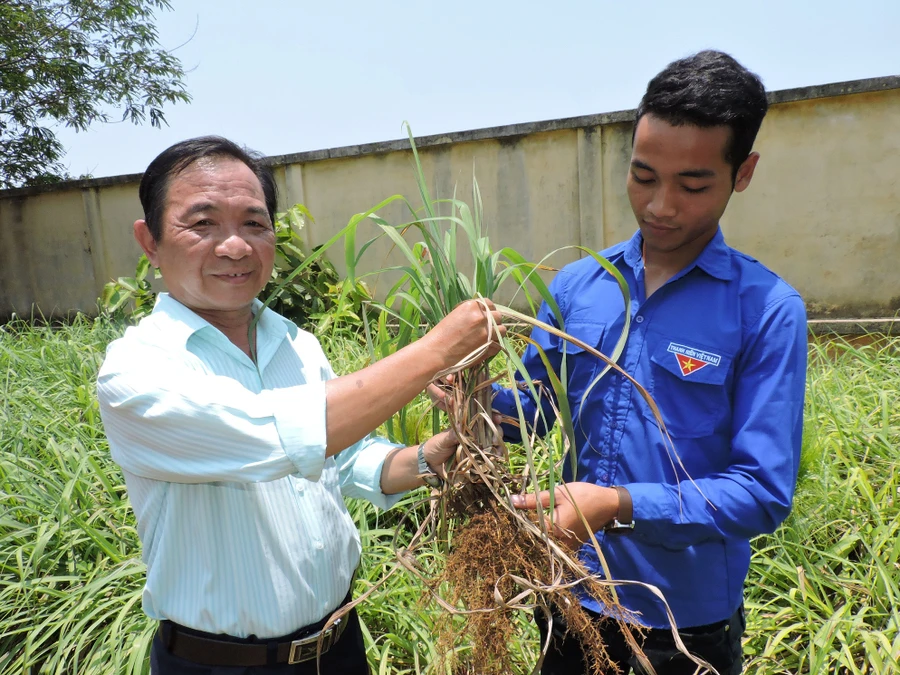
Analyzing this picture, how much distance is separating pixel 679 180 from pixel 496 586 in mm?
809

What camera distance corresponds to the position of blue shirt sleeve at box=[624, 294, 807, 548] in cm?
116

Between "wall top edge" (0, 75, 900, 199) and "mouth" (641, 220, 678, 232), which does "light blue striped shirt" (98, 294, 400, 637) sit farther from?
"wall top edge" (0, 75, 900, 199)

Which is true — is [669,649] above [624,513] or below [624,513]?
below

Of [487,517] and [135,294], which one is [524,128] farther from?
[487,517]

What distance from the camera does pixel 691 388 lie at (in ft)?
4.23

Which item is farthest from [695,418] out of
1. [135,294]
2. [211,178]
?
[135,294]

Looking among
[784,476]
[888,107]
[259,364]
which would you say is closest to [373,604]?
[259,364]

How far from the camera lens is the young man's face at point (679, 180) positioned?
1.21m

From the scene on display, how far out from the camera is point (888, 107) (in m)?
4.10

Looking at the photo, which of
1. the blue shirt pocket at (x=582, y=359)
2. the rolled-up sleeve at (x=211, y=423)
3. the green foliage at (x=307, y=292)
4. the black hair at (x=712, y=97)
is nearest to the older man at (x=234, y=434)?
the rolled-up sleeve at (x=211, y=423)

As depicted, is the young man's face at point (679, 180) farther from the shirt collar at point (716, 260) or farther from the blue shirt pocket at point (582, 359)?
the blue shirt pocket at point (582, 359)

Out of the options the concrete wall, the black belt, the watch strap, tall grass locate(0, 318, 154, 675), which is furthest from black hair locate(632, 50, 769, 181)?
the concrete wall

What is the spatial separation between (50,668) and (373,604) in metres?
1.02

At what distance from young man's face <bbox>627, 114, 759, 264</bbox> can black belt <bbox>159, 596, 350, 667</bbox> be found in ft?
3.39
